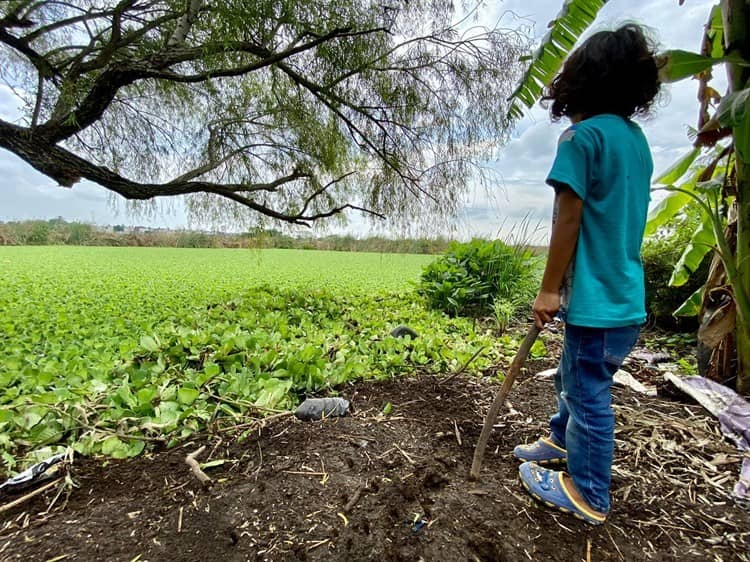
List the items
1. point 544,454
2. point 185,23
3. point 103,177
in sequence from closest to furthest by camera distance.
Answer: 1. point 544,454
2. point 185,23
3. point 103,177

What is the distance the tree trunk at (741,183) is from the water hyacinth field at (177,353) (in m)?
1.04

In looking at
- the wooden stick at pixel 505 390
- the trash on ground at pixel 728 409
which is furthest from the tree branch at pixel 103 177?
the wooden stick at pixel 505 390

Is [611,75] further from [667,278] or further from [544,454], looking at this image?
[667,278]

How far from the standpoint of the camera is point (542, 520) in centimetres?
89

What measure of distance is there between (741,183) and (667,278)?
1.39 m

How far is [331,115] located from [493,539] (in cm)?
329

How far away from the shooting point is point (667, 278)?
261cm

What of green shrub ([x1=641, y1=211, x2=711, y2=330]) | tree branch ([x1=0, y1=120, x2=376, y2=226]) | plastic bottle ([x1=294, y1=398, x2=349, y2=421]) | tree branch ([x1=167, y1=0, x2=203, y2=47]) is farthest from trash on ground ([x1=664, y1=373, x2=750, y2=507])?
tree branch ([x1=167, y1=0, x2=203, y2=47])

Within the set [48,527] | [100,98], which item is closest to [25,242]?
[100,98]

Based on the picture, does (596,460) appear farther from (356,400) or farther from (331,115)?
(331,115)

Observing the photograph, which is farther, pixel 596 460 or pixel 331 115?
pixel 331 115

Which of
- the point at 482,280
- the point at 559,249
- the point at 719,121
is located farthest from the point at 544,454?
the point at 482,280

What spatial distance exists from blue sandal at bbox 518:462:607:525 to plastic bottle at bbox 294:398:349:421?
634mm

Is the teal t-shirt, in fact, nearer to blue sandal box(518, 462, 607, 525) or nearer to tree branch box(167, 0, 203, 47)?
blue sandal box(518, 462, 607, 525)
